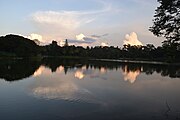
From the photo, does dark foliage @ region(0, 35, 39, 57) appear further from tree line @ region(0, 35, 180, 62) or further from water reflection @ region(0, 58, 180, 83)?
water reflection @ region(0, 58, 180, 83)

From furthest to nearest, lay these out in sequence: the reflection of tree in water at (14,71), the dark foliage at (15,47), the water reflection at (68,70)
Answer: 1. the dark foliage at (15,47)
2. the water reflection at (68,70)
3. the reflection of tree in water at (14,71)

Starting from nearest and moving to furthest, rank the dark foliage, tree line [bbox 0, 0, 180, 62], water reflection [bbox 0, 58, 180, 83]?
tree line [bbox 0, 0, 180, 62] → water reflection [bbox 0, 58, 180, 83] → the dark foliage

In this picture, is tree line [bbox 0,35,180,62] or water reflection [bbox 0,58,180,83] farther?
tree line [bbox 0,35,180,62]

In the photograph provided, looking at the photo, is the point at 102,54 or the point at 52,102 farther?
the point at 102,54

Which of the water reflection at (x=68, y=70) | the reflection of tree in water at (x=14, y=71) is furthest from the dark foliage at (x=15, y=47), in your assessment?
the reflection of tree in water at (x=14, y=71)

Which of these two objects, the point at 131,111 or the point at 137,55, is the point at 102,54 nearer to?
the point at 137,55

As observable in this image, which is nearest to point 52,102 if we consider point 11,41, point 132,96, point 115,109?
point 115,109

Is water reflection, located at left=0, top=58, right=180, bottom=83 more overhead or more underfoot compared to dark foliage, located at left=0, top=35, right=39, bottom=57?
more underfoot

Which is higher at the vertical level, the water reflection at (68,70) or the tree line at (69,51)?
the tree line at (69,51)

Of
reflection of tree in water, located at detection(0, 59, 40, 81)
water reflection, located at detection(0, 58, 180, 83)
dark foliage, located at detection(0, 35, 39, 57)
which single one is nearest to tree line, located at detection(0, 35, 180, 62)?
dark foliage, located at detection(0, 35, 39, 57)

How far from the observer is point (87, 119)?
12219mm

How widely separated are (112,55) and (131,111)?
4542 inches

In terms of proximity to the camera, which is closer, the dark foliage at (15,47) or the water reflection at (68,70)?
the water reflection at (68,70)

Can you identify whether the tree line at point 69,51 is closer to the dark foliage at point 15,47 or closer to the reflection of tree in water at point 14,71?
the dark foliage at point 15,47
